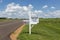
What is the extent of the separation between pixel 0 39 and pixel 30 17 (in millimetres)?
6901

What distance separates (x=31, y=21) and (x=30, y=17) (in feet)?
2.81

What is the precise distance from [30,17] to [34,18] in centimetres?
48

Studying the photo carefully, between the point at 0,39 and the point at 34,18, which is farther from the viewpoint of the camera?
the point at 34,18

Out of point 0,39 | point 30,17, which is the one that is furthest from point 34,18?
point 0,39

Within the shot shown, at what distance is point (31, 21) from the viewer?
25281 millimetres

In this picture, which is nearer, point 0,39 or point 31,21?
point 0,39

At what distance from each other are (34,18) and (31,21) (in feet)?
2.49

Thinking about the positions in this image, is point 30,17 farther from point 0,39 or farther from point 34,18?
point 0,39

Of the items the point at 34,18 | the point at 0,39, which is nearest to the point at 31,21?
the point at 34,18

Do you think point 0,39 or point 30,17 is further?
point 30,17

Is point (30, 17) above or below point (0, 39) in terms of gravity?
above

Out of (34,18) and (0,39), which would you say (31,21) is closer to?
(34,18)

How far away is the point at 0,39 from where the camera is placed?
18.4 m

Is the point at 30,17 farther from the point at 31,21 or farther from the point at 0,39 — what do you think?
the point at 0,39
